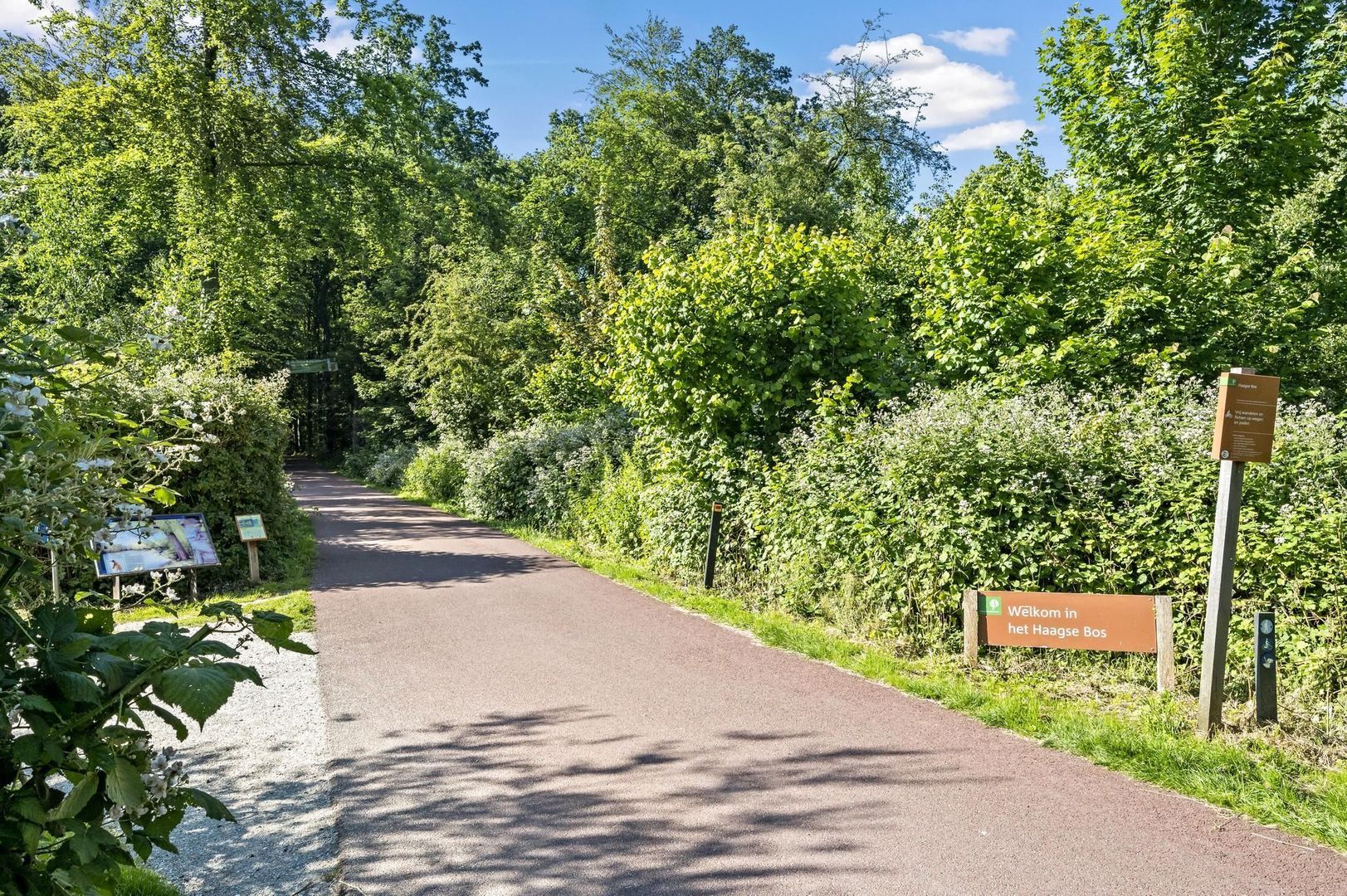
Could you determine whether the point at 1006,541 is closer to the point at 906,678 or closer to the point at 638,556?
the point at 906,678

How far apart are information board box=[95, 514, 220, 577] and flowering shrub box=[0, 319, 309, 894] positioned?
7.38 meters

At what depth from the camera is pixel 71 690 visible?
204cm

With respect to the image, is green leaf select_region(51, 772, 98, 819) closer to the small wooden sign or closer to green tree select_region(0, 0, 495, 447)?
the small wooden sign

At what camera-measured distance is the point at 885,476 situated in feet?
26.1

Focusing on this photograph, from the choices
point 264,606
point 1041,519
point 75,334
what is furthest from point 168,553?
point 1041,519

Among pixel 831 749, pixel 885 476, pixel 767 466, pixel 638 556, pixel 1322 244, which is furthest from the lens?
pixel 1322 244

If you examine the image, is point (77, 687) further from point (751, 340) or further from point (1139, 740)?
point (751, 340)

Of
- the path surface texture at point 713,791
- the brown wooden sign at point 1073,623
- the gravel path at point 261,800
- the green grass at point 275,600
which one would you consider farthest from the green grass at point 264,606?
the brown wooden sign at point 1073,623

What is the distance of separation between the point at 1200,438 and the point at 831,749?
373cm

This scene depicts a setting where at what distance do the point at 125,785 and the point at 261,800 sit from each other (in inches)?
124

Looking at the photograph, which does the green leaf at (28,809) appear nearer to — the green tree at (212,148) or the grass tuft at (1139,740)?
the grass tuft at (1139,740)

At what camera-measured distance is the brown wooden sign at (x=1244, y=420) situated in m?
5.34

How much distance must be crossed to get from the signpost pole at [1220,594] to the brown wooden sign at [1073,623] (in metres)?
0.66

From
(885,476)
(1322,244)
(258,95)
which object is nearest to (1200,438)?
(885,476)
